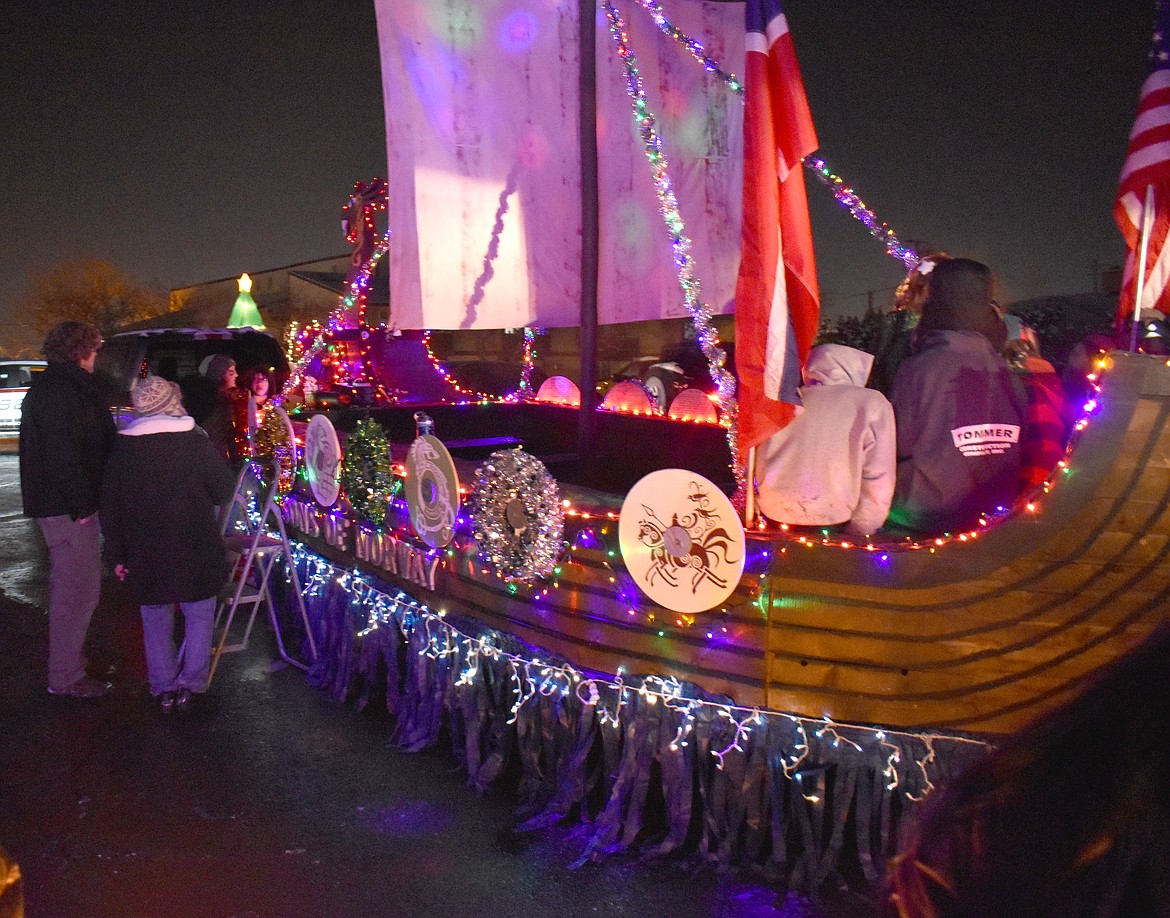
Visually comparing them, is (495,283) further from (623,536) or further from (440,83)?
(623,536)

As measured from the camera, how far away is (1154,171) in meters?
2.94

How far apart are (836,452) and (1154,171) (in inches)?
54.7

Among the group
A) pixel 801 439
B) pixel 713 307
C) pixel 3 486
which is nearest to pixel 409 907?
pixel 801 439

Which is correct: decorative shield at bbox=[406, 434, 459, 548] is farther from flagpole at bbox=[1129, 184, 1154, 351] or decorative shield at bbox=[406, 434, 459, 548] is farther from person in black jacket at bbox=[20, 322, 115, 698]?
flagpole at bbox=[1129, 184, 1154, 351]

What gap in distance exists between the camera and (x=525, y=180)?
202 inches

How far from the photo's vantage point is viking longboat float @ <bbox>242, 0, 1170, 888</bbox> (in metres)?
2.73

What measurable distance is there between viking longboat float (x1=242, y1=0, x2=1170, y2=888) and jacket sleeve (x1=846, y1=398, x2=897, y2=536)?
0.80ft

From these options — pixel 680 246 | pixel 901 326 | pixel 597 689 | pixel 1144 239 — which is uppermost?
pixel 680 246

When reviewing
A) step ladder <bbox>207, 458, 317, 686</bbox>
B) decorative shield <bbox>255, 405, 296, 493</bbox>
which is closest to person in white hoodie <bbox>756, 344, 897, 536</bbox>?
step ladder <bbox>207, 458, 317, 686</bbox>

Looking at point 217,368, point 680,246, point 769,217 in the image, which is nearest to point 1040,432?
point 769,217

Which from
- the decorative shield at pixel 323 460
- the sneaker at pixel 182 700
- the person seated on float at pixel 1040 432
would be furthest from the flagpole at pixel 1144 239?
the sneaker at pixel 182 700

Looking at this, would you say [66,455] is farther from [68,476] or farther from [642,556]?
[642,556]

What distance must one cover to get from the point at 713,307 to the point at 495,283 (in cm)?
127

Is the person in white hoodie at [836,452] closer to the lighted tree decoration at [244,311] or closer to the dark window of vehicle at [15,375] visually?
the dark window of vehicle at [15,375]
